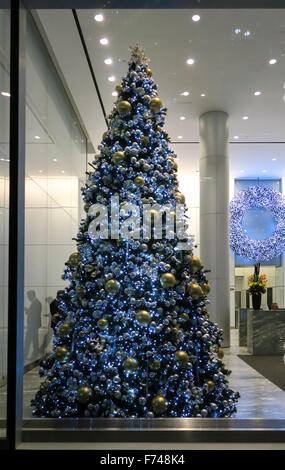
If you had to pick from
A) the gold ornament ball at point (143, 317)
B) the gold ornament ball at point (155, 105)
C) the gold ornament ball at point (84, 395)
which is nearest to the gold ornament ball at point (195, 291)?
the gold ornament ball at point (143, 317)

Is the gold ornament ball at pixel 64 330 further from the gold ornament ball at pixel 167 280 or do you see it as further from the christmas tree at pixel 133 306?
the gold ornament ball at pixel 167 280

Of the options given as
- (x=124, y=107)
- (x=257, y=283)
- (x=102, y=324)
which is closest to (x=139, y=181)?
(x=124, y=107)

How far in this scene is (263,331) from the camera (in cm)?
477

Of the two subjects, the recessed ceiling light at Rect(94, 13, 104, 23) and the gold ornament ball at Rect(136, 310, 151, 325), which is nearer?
the gold ornament ball at Rect(136, 310, 151, 325)

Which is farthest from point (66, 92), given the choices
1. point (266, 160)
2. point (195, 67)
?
point (266, 160)

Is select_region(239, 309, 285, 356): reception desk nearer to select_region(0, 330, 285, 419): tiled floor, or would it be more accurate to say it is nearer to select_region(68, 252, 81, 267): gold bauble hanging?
select_region(0, 330, 285, 419): tiled floor

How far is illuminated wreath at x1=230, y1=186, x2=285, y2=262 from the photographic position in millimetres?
4457

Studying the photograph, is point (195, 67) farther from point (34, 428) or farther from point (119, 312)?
point (34, 428)

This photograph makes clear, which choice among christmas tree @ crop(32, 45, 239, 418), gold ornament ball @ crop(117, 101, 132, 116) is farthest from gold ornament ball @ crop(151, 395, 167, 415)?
gold ornament ball @ crop(117, 101, 132, 116)

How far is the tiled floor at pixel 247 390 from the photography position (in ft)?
10.5

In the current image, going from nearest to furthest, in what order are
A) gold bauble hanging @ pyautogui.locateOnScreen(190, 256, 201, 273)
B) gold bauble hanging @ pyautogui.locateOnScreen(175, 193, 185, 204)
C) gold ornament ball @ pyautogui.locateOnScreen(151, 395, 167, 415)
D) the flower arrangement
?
gold ornament ball @ pyautogui.locateOnScreen(151, 395, 167, 415)
gold bauble hanging @ pyautogui.locateOnScreen(190, 256, 201, 273)
gold bauble hanging @ pyautogui.locateOnScreen(175, 193, 185, 204)
the flower arrangement

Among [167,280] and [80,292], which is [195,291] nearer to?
[167,280]

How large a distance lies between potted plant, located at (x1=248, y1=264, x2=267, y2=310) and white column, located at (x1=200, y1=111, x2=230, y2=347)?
0.26 m

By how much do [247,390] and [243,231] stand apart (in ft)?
5.58
